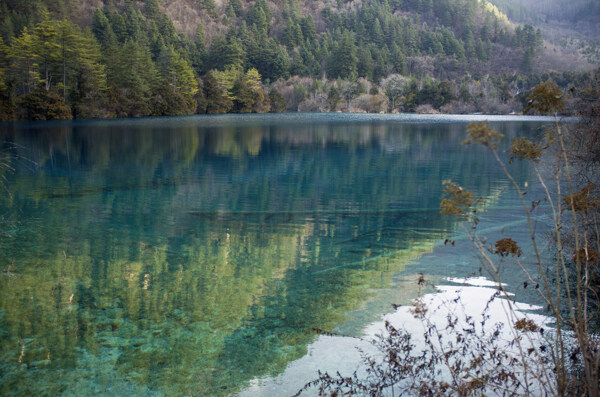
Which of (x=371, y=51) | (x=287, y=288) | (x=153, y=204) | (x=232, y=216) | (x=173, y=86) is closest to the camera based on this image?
(x=287, y=288)

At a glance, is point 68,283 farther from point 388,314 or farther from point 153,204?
point 153,204

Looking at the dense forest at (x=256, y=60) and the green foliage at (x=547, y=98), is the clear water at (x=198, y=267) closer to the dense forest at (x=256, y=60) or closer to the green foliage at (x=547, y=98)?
the green foliage at (x=547, y=98)

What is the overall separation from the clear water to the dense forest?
3932 cm

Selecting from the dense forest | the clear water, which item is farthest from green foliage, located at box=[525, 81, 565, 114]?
the dense forest

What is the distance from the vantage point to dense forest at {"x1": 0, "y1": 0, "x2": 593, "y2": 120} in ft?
173

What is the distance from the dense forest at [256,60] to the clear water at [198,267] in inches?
1548

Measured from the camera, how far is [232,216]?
918cm

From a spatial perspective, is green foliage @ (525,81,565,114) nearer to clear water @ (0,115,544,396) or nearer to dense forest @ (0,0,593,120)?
clear water @ (0,115,544,396)

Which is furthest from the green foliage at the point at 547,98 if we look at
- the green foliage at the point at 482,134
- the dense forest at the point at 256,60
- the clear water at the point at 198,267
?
the dense forest at the point at 256,60

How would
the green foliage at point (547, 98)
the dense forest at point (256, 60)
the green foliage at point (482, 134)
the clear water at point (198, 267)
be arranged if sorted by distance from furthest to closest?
the dense forest at point (256, 60)
the clear water at point (198, 267)
the green foliage at point (547, 98)
the green foliage at point (482, 134)

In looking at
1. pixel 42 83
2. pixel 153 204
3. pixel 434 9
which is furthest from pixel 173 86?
pixel 434 9

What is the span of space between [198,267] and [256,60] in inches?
3830

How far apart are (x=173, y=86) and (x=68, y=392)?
64.8 metres

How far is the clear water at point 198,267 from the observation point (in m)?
3.99
